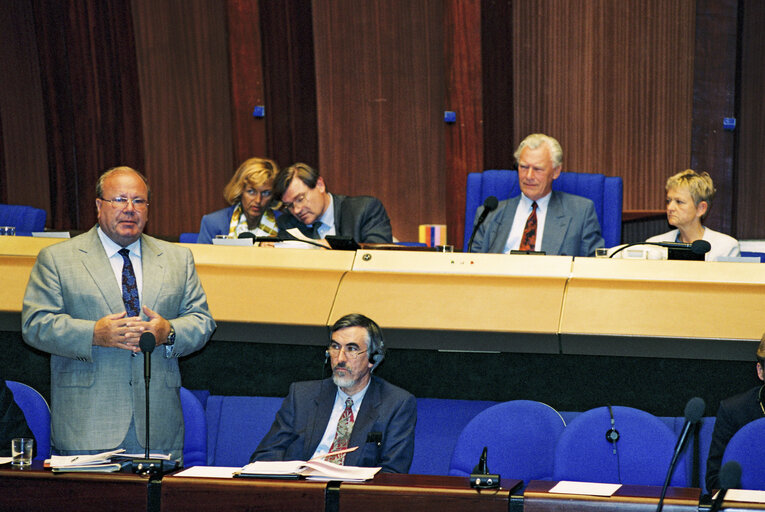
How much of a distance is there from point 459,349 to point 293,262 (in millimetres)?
712

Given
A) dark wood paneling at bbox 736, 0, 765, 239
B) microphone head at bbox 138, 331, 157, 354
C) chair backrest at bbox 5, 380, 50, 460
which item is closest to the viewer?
microphone head at bbox 138, 331, 157, 354

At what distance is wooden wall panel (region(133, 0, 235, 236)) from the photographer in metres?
6.23

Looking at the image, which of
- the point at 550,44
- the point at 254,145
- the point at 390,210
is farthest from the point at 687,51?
the point at 254,145

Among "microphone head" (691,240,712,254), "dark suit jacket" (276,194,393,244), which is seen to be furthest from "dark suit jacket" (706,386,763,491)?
"dark suit jacket" (276,194,393,244)

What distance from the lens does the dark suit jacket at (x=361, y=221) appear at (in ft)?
13.5

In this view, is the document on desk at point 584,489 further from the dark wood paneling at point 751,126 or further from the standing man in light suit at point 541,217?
the dark wood paneling at point 751,126

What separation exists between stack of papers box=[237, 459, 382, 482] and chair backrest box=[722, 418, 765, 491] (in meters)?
1.02

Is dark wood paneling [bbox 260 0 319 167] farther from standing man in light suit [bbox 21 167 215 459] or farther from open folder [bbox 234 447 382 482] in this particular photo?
open folder [bbox 234 447 382 482]

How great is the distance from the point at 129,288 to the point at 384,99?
11.2 feet

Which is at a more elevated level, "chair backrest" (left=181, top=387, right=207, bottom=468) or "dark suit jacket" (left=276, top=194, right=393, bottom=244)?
"dark suit jacket" (left=276, top=194, right=393, bottom=244)

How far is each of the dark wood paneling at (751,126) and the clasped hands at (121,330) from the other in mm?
3963

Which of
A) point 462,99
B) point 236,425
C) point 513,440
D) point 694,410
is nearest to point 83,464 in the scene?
point 236,425

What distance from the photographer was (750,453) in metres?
2.59

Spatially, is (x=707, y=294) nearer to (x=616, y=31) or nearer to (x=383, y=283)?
(x=383, y=283)
